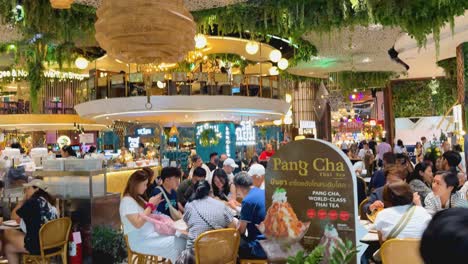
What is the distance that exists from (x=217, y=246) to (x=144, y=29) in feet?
6.77

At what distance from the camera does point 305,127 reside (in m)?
18.4

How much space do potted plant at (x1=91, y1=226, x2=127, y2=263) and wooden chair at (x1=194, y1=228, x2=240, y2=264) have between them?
270cm

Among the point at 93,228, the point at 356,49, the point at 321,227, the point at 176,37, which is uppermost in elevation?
the point at 356,49

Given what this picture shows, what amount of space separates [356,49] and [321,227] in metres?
7.79

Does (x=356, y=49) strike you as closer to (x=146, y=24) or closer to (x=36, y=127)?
(x=146, y=24)

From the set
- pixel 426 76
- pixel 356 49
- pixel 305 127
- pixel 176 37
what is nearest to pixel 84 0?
pixel 176 37

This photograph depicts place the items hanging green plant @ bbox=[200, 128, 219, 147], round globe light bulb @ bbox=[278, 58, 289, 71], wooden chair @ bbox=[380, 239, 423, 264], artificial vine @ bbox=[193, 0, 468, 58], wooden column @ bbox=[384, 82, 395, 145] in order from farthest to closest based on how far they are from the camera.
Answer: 1. wooden column @ bbox=[384, 82, 395, 145]
2. hanging green plant @ bbox=[200, 128, 219, 147]
3. round globe light bulb @ bbox=[278, 58, 289, 71]
4. artificial vine @ bbox=[193, 0, 468, 58]
5. wooden chair @ bbox=[380, 239, 423, 264]

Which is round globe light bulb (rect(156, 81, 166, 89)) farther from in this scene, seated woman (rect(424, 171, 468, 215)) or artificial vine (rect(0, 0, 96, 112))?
seated woman (rect(424, 171, 468, 215))

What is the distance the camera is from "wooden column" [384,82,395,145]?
1869 centimetres

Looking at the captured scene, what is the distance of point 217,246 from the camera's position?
4059mm

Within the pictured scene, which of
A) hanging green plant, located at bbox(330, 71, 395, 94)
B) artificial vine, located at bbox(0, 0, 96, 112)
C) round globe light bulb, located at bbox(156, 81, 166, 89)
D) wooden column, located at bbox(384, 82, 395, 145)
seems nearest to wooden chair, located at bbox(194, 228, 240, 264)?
artificial vine, located at bbox(0, 0, 96, 112)

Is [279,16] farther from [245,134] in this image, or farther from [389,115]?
→ [389,115]

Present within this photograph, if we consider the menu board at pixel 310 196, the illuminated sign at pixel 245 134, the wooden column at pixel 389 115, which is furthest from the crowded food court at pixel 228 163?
the wooden column at pixel 389 115

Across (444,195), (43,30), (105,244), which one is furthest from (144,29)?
(43,30)
